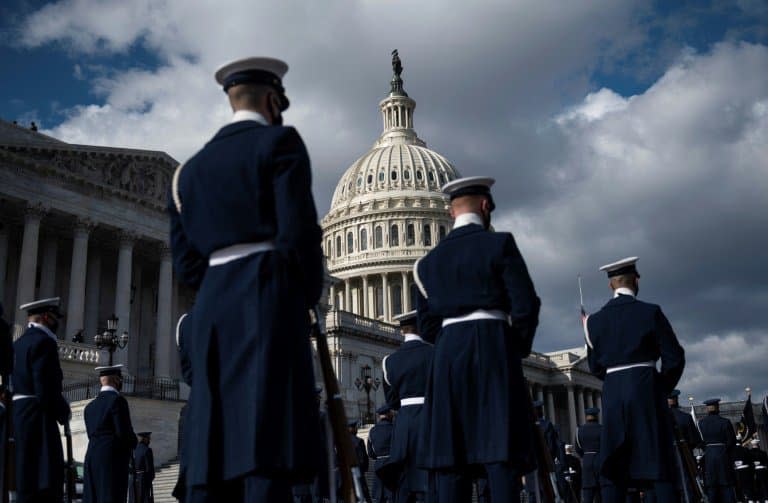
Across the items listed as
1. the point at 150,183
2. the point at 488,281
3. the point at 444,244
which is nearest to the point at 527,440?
the point at 488,281

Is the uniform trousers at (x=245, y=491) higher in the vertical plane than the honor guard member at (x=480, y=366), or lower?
lower

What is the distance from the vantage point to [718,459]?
16.5 metres

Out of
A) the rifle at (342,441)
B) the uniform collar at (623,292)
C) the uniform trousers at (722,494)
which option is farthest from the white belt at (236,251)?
the uniform trousers at (722,494)

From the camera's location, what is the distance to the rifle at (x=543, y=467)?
655 centimetres

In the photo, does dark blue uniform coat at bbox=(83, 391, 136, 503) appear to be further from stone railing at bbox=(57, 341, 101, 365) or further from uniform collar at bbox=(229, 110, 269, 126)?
stone railing at bbox=(57, 341, 101, 365)

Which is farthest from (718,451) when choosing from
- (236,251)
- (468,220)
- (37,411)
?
(236,251)

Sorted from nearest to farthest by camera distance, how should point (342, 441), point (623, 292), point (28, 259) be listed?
point (342, 441) → point (623, 292) → point (28, 259)

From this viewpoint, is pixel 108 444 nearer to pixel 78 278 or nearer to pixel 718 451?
pixel 718 451

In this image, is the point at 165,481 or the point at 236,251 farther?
the point at 165,481

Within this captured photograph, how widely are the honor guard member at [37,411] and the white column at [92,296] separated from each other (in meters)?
37.3

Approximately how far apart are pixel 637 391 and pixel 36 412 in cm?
663

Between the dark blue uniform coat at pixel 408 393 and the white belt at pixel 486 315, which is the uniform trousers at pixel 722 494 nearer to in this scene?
the dark blue uniform coat at pixel 408 393

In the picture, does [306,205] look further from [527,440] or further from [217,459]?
[527,440]

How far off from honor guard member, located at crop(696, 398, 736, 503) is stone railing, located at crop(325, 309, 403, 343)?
49.8 m
